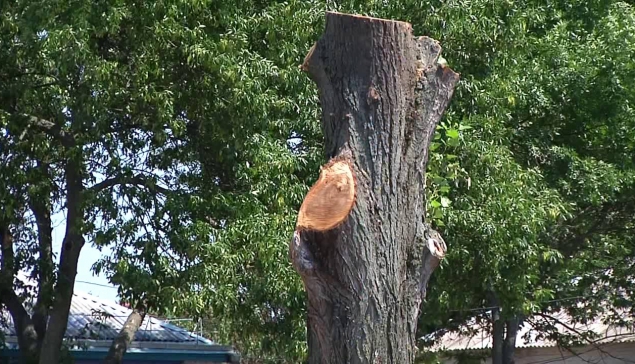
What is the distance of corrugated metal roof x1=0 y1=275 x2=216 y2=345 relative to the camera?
1594 centimetres

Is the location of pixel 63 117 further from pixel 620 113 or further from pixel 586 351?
pixel 586 351

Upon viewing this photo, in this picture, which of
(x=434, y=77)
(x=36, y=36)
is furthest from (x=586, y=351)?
(x=434, y=77)

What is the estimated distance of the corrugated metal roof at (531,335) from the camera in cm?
2009

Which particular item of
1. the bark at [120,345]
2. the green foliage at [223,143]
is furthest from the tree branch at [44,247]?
the bark at [120,345]

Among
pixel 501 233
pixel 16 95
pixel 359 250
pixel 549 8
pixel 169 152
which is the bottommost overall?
pixel 359 250

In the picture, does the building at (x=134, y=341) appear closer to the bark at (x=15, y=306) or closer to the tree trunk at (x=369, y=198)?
the bark at (x=15, y=306)

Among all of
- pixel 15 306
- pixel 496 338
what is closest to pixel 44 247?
pixel 15 306

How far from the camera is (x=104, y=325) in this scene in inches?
615

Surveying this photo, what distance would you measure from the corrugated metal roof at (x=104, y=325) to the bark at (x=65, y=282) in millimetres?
2001

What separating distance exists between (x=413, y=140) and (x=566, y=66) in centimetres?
909

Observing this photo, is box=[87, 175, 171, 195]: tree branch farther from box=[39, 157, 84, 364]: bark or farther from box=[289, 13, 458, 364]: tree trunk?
box=[289, 13, 458, 364]: tree trunk

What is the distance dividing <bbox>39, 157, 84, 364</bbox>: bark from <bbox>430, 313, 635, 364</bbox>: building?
906 centimetres

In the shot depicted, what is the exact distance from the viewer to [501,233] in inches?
433

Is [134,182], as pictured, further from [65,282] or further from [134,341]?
[134,341]
